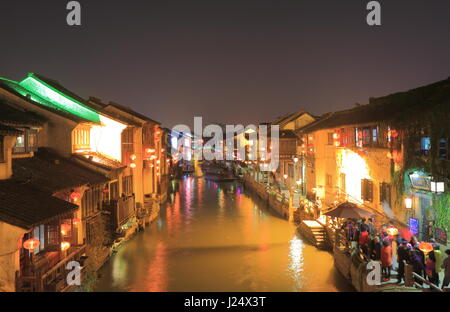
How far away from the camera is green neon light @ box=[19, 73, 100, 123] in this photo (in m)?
23.4

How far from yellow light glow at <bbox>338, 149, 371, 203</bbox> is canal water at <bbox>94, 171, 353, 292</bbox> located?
5.37m

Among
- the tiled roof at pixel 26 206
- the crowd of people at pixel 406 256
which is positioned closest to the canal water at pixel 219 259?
the crowd of people at pixel 406 256

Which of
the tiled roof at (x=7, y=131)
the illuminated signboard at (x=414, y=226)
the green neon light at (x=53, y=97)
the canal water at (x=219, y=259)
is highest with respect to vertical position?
the green neon light at (x=53, y=97)

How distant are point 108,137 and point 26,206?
54.9 feet

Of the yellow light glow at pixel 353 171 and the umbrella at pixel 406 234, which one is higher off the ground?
the yellow light glow at pixel 353 171

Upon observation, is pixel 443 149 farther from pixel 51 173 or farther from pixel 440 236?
pixel 51 173

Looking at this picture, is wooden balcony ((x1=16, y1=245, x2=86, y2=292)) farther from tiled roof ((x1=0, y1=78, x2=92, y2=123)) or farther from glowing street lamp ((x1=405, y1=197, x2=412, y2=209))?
glowing street lamp ((x1=405, y1=197, x2=412, y2=209))

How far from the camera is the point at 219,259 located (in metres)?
24.1

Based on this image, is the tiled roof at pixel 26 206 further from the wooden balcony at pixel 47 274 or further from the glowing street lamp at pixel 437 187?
the glowing street lamp at pixel 437 187

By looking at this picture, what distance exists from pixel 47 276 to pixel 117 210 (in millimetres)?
10179

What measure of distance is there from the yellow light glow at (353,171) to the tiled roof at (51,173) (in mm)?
17151

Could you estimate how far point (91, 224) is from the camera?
19.4 meters

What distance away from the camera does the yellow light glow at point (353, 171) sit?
1101 inches
